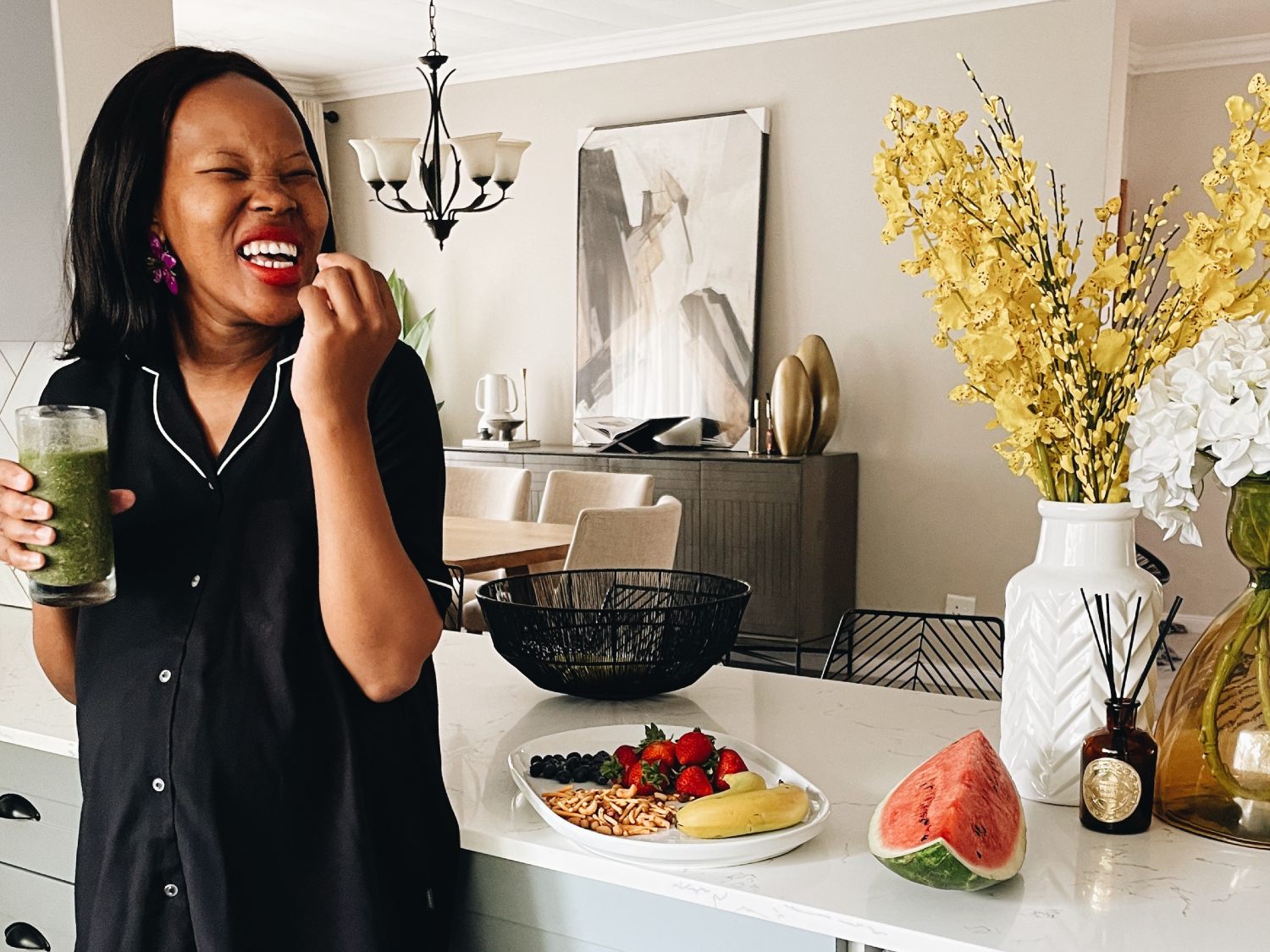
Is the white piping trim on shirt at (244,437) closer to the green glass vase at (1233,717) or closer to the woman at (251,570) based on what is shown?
the woman at (251,570)

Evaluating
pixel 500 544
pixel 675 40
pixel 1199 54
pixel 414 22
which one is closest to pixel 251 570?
pixel 500 544

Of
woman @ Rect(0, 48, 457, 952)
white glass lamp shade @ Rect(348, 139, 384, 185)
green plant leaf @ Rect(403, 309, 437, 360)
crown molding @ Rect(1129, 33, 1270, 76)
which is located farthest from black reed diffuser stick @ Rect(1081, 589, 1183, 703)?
crown molding @ Rect(1129, 33, 1270, 76)

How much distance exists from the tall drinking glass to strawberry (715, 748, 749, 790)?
0.62 meters

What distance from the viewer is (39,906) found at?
1.63m

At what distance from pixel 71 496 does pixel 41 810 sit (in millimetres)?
708

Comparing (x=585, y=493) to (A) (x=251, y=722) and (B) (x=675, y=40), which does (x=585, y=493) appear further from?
(A) (x=251, y=722)

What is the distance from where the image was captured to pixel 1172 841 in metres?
1.17

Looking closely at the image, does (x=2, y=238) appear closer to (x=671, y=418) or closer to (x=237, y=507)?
(x=237, y=507)

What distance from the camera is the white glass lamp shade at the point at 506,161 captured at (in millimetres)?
3840

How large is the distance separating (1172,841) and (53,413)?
113cm

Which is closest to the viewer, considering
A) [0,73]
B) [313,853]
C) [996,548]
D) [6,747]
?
[313,853]

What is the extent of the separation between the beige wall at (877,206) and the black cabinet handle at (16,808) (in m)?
3.92

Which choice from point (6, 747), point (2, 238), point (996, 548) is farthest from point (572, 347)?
point (6, 747)

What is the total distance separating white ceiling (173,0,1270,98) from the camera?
196 inches
